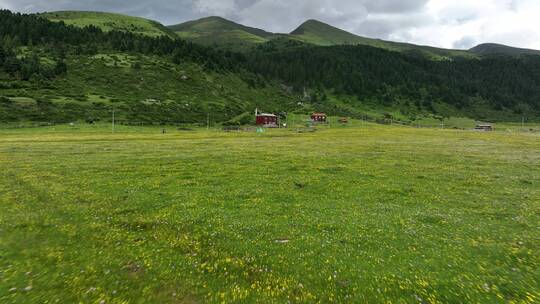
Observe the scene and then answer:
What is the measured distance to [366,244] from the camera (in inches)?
573

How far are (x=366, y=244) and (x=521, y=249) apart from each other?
7117mm

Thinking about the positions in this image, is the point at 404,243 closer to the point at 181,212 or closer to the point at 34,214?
the point at 181,212

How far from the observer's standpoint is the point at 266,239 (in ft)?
49.4

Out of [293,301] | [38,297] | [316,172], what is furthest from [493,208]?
[38,297]

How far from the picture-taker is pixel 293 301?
33.2 ft

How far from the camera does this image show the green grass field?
10.7m

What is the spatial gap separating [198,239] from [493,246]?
46.4ft

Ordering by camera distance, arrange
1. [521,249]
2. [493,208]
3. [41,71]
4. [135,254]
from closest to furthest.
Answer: [135,254] → [521,249] → [493,208] → [41,71]

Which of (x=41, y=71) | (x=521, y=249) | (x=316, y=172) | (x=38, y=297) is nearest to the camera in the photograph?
(x=38, y=297)

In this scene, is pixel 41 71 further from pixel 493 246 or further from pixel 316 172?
pixel 493 246

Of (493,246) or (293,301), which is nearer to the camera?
(293,301)

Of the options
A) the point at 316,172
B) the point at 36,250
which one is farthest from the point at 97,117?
the point at 36,250

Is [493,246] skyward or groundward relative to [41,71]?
groundward

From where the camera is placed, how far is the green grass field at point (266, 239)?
10711mm
